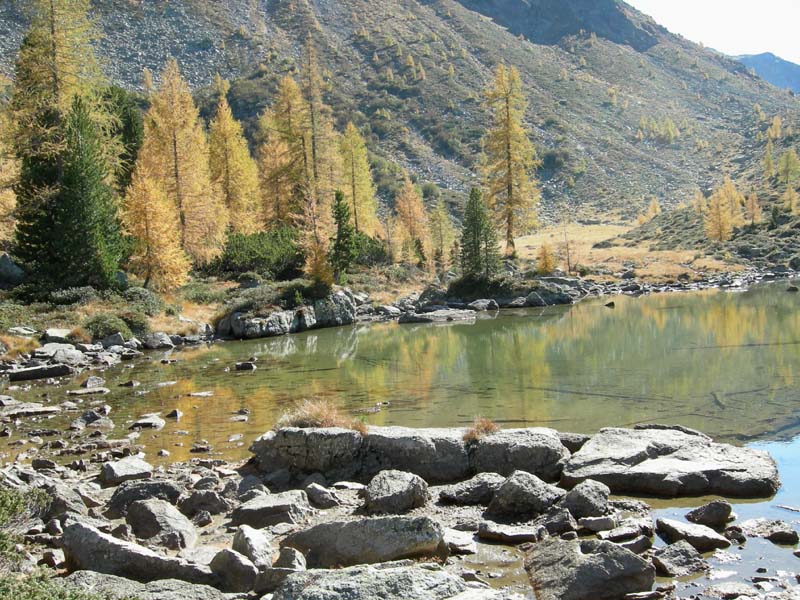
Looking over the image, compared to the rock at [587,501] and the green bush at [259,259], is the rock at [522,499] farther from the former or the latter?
the green bush at [259,259]

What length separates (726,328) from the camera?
28844mm

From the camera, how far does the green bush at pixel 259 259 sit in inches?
1820

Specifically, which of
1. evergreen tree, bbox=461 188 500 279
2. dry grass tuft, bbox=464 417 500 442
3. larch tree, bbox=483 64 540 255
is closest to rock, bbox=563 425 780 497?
dry grass tuft, bbox=464 417 500 442

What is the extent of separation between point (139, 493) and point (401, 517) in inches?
167

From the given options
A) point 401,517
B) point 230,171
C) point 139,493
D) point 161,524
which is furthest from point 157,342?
point 230,171

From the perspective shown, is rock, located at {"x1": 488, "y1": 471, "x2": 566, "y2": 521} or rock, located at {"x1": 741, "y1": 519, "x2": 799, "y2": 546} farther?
rock, located at {"x1": 488, "y1": 471, "x2": 566, "y2": 521}

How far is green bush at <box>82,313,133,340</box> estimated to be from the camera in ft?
97.4

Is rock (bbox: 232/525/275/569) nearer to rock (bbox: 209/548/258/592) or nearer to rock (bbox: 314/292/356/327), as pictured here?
rock (bbox: 209/548/258/592)

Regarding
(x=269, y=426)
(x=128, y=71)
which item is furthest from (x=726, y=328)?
(x=128, y=71)

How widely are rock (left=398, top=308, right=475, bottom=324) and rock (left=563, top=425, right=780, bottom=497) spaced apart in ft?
94.6

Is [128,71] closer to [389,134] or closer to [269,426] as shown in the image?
[389,134]

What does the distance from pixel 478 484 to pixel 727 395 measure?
29.0 ft

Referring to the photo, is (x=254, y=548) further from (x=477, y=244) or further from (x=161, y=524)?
(x=477, y=244)

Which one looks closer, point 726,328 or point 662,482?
point 662,482
